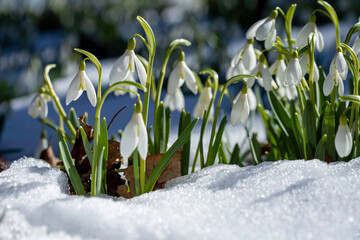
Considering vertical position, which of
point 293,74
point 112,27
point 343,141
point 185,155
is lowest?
point 112,27

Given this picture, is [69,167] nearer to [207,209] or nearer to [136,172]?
[136,172]

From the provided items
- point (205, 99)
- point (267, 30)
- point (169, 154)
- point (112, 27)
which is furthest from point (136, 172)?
point (112, 27)

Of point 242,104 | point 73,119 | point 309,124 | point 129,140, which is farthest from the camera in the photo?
point 73,119

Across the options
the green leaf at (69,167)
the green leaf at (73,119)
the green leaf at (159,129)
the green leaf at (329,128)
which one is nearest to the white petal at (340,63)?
the green leaf at (329,128)

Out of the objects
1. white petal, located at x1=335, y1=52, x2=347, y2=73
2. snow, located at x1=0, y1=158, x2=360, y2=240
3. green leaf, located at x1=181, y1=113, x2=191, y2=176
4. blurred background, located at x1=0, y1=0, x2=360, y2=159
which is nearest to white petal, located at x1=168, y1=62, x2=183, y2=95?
green leaf, located at x1=181, y1=113, x2=191, y2=176

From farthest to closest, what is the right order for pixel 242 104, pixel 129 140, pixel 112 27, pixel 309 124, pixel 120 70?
pixel 112 27 → pixel 309 124 → pixel 242 104 → pixel 120 70 → pixel 129 140

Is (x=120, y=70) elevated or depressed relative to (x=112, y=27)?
elevated

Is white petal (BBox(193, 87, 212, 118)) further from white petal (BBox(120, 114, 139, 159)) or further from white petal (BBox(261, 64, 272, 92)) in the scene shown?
white petal (BBox(120, 114, 139, 159))

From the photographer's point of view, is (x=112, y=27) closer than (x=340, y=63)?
No
